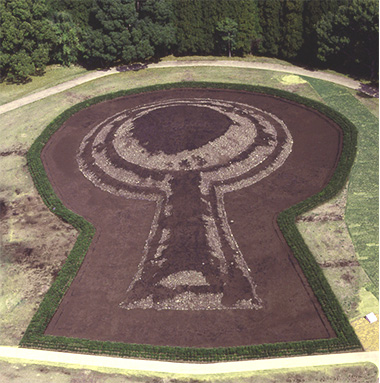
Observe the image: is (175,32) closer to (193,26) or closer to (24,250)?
(193,26)

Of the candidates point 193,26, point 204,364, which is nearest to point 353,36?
point 193,26

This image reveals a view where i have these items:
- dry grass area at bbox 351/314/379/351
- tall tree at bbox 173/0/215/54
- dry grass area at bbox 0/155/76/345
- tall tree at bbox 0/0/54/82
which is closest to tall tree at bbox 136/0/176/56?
tall tree at bbox 173/0/215/54

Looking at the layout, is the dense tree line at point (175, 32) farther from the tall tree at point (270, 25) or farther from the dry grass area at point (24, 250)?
the dry grass area at point (24, 250)

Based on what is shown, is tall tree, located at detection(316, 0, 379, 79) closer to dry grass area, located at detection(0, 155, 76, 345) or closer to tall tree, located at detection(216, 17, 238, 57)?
tall tree, located at detection(216, 17, 238, 57)

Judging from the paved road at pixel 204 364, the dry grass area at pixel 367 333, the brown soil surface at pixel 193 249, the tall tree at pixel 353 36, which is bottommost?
the paved road at pixel 204 364

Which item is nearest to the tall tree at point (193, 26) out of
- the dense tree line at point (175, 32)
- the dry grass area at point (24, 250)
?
the dense tree line at point (175, 32)

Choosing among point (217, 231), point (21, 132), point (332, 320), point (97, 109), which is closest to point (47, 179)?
point (21, 132)
